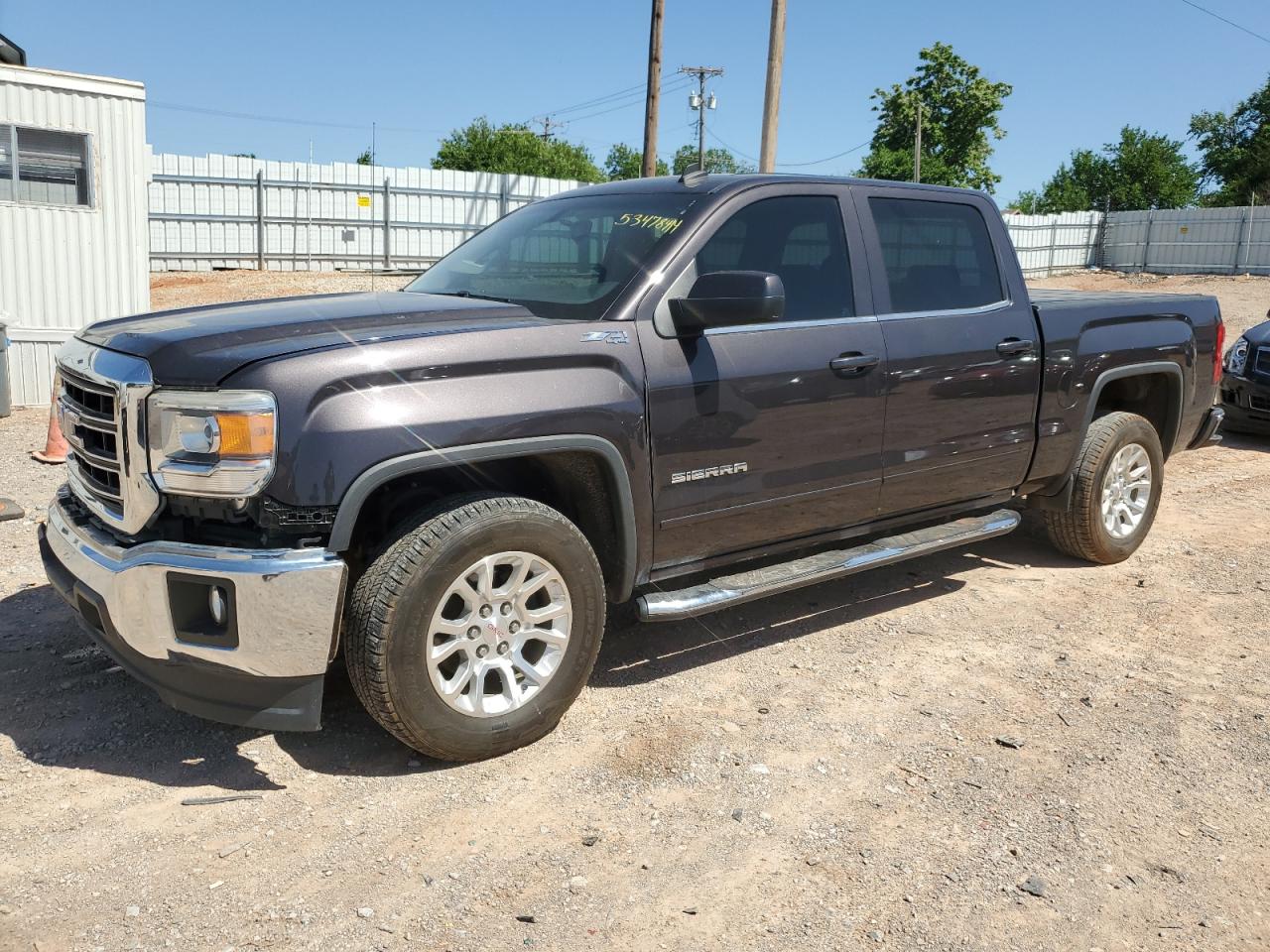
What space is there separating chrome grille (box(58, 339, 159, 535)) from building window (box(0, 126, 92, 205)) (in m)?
7.34

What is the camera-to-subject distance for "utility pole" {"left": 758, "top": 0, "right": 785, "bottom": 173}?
15.9 m

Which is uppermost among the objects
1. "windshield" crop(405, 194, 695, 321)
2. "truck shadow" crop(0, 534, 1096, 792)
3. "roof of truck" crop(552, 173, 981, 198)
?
"roof of truck" crop(552, 173, 981, 198)

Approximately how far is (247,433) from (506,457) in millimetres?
815

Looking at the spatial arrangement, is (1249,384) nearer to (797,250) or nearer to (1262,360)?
(1262,360)

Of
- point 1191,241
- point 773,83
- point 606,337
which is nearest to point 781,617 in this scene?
point 606,337

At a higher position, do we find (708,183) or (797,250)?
(708,183)

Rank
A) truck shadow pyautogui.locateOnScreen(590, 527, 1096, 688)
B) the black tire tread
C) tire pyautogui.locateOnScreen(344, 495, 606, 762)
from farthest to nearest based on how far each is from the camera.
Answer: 1. the black tire tread
2. truck shadow pyautogui.locateOnScreen(590, 527, 1096, 688)
3. tire pyautogui.locateOnScreen(344, 495, 606, 762)

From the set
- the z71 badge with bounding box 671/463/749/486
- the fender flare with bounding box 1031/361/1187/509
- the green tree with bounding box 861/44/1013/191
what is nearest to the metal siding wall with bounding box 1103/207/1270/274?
the green tree with bounding box 861/44/1013/191

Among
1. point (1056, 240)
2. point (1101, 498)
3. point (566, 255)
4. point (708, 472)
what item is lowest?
point (1101, 498)

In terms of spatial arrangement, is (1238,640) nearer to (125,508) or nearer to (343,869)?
(343,869)

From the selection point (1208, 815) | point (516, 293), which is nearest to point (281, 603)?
point (516, 293)

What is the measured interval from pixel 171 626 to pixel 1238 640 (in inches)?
173

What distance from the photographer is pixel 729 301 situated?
370cm

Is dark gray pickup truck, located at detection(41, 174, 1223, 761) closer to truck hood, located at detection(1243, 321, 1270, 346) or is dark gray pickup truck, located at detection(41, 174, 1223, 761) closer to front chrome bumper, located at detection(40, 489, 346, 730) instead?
front chrome bumper, located at detection(40, 489, 346, 730)
